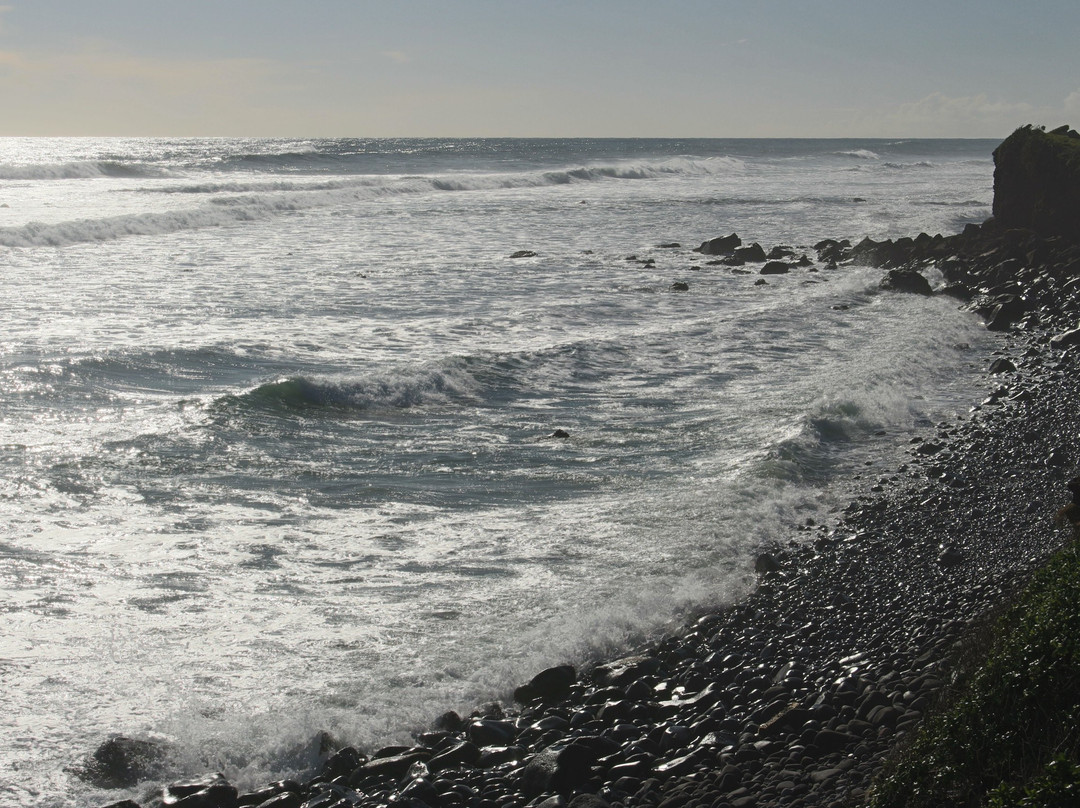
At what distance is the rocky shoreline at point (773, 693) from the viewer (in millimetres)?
5328

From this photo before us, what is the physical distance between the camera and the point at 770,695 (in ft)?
20.1

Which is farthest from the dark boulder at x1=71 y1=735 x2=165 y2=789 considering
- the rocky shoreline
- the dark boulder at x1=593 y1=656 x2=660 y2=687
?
the dark boulder at x1=593 y1=656 x2=660 y2=687

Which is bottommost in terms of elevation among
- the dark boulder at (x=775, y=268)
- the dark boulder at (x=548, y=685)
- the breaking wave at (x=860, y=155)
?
the dark boulder at (x=548, y=685)

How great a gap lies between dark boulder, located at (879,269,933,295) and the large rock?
448 centimetres

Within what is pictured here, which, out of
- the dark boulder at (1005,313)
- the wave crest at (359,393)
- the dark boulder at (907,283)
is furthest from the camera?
the dark boulder at (907,283)

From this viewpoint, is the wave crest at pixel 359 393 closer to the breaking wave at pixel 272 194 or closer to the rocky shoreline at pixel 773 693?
the rocky shoreline at pixel 773 693

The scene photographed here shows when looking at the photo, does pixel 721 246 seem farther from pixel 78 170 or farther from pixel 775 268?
pixel 78 170

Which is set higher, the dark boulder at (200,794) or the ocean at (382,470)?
the ocean at (382,470)

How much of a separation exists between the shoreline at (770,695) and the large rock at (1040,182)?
18.9 metres

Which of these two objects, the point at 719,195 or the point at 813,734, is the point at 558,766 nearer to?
the point at 813,734

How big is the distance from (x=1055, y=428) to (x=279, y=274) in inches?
810

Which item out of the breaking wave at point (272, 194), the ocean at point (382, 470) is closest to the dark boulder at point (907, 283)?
the ocean at point (382, 470)

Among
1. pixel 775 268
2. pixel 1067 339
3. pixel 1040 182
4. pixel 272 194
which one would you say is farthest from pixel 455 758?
Result: pixel 272 194

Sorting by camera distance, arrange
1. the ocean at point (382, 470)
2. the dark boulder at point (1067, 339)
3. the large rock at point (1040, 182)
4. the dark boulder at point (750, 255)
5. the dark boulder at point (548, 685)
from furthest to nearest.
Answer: the dark boulder at point (750, 255), the large rock at point (1040, 182), the dark boulder at point (1067, 339), the ocean at point (382, 470), the dark boulder at point (548, 685)
